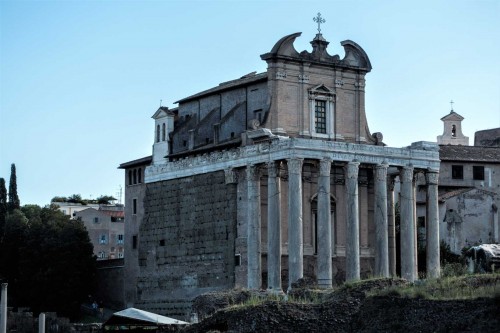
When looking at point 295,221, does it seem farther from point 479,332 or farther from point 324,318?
point 479,332

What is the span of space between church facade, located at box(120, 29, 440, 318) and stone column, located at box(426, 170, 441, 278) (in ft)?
0.16

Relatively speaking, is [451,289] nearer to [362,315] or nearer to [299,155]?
[362,315]

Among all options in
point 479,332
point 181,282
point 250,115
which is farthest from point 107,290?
point 479,332

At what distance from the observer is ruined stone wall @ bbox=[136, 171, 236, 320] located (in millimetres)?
52438

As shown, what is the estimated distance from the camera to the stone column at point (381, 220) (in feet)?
169

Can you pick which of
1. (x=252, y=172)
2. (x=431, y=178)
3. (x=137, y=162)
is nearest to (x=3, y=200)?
(x=137, y=162)

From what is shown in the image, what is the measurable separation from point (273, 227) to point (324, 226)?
2032 millimetres

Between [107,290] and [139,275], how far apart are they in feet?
18.7

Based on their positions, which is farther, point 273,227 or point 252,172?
point 252,172

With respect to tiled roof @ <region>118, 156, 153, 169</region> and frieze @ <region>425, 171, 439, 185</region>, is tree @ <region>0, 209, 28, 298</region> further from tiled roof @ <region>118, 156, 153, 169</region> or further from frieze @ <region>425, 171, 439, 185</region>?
frieze @ <region>425, 171, 439, 185</region>

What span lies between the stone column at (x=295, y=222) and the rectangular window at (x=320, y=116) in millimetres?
4735

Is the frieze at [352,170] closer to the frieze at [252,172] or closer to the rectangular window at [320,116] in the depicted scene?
the rectangular window at [320,116]

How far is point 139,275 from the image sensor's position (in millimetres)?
59031

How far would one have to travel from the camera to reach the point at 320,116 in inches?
2114
